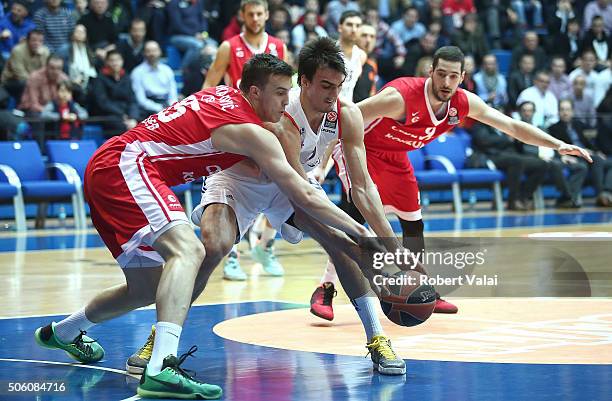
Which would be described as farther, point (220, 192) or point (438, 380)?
point (220, 192)

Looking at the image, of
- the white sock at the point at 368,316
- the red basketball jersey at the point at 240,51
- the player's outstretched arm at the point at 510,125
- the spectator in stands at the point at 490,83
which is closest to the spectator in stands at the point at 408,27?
the spectator in stands at the point at 490,83

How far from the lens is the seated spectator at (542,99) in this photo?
1834 cm

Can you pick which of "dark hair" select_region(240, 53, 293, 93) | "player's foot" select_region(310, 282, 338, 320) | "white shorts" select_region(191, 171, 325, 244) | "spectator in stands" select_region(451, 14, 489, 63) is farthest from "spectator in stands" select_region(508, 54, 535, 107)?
"dark hair" select_region(240, 53, 293, 93)

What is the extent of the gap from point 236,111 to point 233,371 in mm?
1332

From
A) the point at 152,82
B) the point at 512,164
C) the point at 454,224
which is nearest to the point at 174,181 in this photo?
the point at 454,224

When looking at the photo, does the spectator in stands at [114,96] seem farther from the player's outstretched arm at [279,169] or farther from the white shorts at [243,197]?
the player's outstretched arm at [279,169]

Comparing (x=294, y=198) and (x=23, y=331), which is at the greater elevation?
(x=294, y=198)

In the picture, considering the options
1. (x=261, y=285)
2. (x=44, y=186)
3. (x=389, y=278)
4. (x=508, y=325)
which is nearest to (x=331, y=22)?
(x=44, y=186)

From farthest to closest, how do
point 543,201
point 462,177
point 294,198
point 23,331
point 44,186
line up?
point 543,201 → point 462,177 → point 44,186 → point 23,331 → point 294,198

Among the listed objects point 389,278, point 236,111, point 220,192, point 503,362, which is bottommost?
point 503,362

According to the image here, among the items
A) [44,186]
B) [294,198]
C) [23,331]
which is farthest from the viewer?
[44,186]

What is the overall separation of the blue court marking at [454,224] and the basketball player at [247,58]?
3.01m

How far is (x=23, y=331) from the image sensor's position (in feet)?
23.5

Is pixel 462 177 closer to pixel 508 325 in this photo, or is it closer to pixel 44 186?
pixel 44 186
